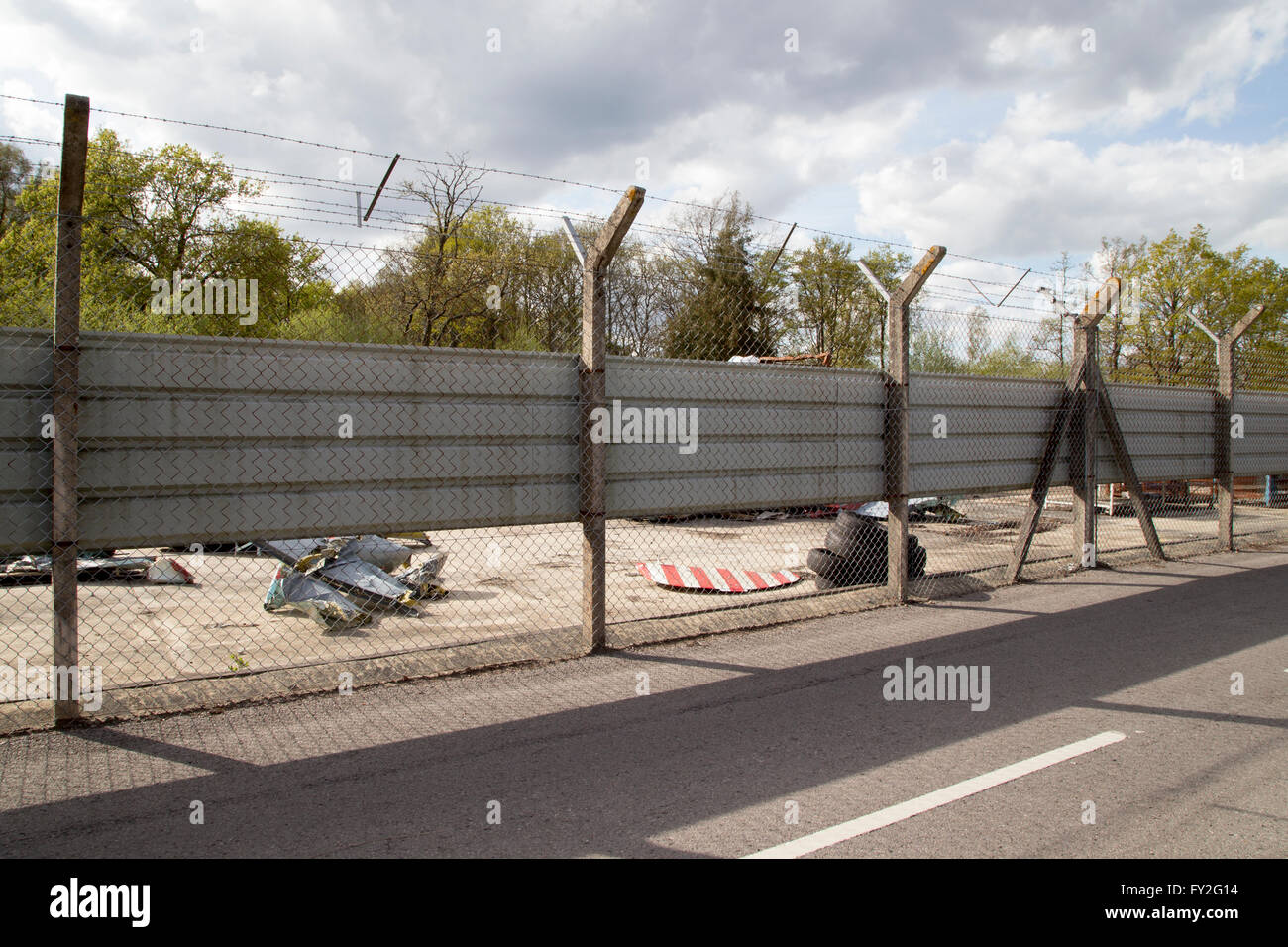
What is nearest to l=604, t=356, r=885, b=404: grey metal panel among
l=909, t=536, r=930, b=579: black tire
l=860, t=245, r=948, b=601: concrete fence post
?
l=860, t=245, r=948, b=601: concrete fence post

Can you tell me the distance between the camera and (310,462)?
497 centimetres

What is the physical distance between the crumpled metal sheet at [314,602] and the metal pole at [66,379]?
3043 mm

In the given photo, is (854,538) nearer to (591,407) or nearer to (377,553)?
(591,407)

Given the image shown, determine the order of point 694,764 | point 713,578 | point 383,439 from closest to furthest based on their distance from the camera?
point 694,764
point 383,439
point 713,578

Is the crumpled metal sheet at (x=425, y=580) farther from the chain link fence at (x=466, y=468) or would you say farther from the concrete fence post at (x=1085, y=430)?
the concrete fence post at (x=1085, y=430)

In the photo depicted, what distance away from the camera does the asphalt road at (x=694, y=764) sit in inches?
128

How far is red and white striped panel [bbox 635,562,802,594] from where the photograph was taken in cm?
933

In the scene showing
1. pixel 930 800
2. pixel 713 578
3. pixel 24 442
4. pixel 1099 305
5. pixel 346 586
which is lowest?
pixel 930 800

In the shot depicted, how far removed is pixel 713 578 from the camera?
389 inches

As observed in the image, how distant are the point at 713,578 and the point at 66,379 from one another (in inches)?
276

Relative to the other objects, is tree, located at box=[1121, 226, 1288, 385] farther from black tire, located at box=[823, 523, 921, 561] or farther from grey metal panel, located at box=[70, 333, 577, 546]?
grey metal panel, located at box=[70, 333, 577, 546]

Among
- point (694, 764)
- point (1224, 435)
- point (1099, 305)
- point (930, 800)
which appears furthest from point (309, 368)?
point (1224, 435)

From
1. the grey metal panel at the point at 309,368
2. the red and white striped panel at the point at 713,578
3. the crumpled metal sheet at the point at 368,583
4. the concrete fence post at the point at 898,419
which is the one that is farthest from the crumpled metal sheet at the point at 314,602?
the concrete fence post at the point at 898,419
